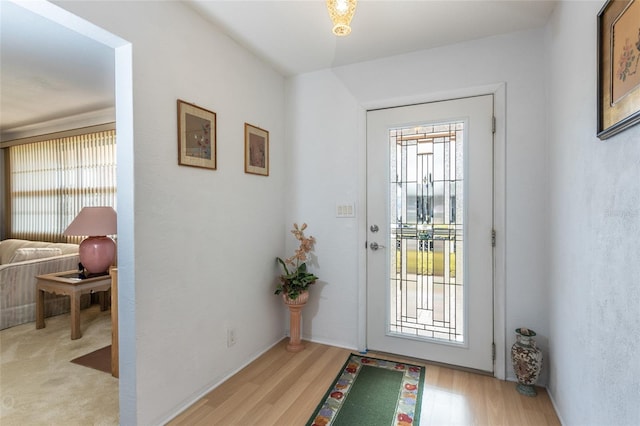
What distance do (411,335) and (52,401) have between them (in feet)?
8.49

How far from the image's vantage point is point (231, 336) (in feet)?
7.84

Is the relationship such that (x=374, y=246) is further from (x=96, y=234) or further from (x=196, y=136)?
(x=96, y=234)

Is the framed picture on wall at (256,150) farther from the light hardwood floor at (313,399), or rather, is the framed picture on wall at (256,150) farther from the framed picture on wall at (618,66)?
the framed picture on wall at (618,66)

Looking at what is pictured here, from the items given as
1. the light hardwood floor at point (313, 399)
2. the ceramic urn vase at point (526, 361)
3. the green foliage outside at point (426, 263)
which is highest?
the green foliage outside at point (426, 263)

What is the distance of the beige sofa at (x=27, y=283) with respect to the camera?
3.43 m

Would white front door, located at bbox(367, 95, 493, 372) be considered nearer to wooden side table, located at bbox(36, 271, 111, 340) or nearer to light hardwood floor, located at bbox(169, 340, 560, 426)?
light hardwood floor, located at bbox(169, 340, 560, 426)

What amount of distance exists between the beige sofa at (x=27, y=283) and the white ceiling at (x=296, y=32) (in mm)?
2000

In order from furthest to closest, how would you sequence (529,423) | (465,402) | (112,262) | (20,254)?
(20,254) → (112,262) → (465,402) → (529,423)

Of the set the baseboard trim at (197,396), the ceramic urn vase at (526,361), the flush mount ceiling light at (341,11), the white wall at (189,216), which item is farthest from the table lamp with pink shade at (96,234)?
the ceramic urn vase at (526,361)

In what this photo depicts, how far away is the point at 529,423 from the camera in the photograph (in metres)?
1.82

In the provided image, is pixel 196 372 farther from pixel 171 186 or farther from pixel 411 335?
pixel 411 335

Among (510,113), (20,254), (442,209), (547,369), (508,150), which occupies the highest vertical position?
(510,113)

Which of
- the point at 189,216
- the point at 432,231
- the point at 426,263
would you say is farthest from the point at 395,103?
the point at 189,216

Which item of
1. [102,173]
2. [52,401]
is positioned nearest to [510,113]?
[52,401]
